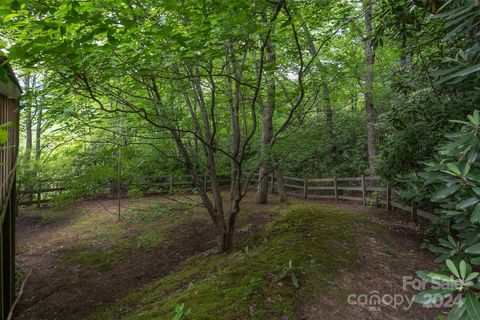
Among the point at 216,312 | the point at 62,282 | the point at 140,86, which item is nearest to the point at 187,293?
the point at 216,312

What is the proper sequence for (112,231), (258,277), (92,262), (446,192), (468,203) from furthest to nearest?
(112,231)
(92,262)
(258,277)
(446,192)
(468,203)

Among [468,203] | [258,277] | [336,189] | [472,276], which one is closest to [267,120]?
[336,189]

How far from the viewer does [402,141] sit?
15.2ft

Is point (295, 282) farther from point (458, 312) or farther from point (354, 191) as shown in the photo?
point (354, 191)

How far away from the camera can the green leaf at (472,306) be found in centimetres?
108

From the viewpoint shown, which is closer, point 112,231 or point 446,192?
point 446,192

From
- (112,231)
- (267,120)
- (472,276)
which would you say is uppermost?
(267,120)

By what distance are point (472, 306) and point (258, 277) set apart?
2.51 m

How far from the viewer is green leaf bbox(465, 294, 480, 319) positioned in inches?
42.4

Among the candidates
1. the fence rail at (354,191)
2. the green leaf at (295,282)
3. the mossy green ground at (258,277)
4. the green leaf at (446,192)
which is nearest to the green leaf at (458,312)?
the green leaf at (446,192)

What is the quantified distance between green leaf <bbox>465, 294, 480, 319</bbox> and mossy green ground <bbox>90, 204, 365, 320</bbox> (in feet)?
6.29

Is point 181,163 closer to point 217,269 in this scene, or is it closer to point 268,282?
point 217,269

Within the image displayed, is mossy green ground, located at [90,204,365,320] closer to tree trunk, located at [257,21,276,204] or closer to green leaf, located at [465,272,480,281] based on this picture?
tree trunk, located at [257,21,276,204]

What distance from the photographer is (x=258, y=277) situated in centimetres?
337
